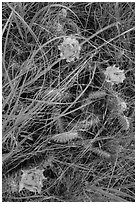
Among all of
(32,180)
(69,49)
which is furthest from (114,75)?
(32,180)

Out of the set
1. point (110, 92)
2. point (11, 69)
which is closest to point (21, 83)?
point (11, 69)

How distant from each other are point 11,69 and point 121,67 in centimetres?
37

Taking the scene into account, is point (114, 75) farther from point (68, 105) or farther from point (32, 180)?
point (32, 180)

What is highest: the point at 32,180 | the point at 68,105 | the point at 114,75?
the point at 114,75

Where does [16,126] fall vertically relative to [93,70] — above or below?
below

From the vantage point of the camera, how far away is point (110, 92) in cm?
103

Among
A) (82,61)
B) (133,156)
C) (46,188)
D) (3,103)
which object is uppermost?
(82,61)

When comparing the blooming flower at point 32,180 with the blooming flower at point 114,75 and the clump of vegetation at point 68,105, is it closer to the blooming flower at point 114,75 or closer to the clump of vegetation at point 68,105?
the clump of vegetation at point 68,105

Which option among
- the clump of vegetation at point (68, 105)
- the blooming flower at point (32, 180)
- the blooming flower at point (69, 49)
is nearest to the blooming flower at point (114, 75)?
the clump of vegetation at point (68, 105)

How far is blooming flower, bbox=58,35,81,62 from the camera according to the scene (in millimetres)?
958

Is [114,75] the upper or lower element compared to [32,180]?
upper

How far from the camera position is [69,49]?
0.97 metres

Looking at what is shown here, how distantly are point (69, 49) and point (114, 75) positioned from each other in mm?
164

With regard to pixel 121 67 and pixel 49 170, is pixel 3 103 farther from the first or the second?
pixel 121 67
